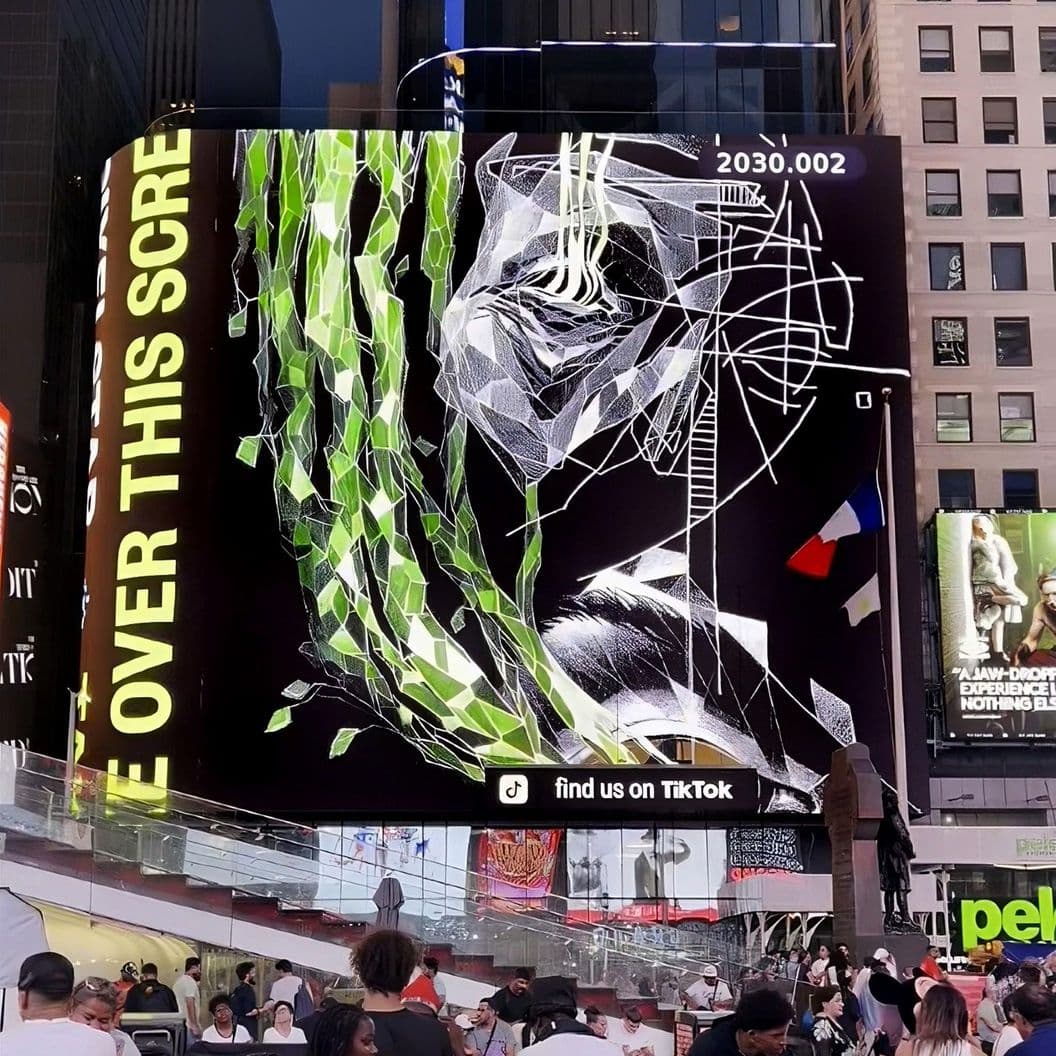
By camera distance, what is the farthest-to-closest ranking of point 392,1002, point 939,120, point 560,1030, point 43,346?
point 939,120
point 43,346
point 560,1030
point 392,1002

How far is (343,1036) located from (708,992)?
55.2ft

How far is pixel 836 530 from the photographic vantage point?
44562 millimetres

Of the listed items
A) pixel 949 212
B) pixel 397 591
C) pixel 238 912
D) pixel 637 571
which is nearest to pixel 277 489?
pixel 397 591

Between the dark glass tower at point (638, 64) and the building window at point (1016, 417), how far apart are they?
12.8m

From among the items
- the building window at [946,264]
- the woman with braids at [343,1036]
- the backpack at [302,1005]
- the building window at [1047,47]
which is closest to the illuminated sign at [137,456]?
the backpack at [302,1005]

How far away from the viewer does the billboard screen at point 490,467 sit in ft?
143

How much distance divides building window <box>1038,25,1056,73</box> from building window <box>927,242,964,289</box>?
7889mm

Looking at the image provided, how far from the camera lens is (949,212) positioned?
62469 mm

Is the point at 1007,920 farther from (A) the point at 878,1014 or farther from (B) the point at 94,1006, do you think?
(B) the point at 94,1006

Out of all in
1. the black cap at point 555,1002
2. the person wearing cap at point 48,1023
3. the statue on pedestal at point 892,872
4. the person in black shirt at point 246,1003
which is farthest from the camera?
the statue on pedestal at point 892,872

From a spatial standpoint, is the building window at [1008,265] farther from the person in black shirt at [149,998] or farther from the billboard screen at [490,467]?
the person in black shirt at [149,998]

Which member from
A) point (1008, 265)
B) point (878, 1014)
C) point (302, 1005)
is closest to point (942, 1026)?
point (878, 1014)

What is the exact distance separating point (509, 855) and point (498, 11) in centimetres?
2752

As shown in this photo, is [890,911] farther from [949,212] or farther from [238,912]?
[949,212]
